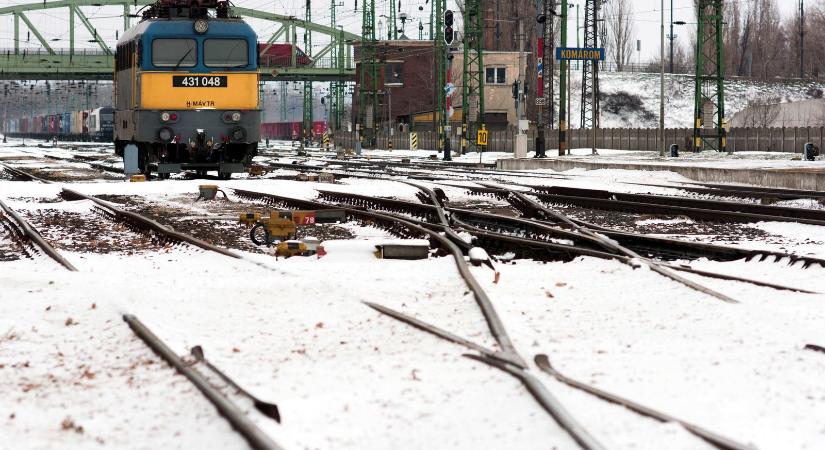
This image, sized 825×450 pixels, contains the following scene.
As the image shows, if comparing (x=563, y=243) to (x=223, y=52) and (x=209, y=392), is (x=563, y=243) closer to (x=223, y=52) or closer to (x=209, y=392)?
(x=209, y=392)

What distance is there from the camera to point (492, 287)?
28.7ft

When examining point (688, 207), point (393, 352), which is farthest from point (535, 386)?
point (688, 207)

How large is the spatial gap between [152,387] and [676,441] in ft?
8.34

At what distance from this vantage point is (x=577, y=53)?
1644 inches

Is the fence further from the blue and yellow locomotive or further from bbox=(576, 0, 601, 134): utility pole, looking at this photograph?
the blue and yellow locomotive

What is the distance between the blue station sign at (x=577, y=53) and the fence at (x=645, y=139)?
425 inches

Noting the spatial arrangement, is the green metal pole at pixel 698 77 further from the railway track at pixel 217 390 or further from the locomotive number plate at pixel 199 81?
the railway track at pixel 217 390

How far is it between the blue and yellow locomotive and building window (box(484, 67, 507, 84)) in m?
57.1

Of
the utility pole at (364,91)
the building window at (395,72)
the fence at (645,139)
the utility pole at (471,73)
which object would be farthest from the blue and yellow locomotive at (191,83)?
the building window at (395,72)

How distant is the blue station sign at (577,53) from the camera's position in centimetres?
4122

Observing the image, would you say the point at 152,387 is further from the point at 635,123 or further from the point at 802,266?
the point at 635,123

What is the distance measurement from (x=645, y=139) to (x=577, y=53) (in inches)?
737

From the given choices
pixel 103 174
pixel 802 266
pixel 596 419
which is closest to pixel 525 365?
pixel 596 419

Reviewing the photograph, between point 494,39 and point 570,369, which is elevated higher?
point 494,39
